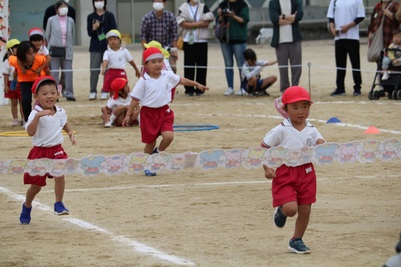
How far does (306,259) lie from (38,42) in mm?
10898

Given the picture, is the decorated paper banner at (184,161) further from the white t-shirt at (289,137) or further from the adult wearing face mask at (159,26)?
the adult wearing face mask at (159,26)

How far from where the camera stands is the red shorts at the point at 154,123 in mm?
13055

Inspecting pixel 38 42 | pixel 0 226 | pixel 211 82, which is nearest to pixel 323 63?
pixel 211 82

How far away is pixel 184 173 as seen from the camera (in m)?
13.0

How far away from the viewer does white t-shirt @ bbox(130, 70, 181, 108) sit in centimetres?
1305

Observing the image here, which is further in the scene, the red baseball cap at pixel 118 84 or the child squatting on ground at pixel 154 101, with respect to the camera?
the red baseball cap at pixel 118 84

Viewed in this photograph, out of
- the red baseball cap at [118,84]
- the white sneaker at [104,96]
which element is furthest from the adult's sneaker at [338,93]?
the red baseball cap at [118,84]

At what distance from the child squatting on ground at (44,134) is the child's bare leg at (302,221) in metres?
2.39

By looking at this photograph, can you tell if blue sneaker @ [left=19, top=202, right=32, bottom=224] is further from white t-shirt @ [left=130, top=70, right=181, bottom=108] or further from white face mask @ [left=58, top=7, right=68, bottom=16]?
white face mask @ [left=58, top=7, right=68, bottom=16]

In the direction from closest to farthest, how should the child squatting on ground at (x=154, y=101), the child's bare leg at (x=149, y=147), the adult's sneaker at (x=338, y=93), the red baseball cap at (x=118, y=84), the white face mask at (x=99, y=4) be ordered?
the child squatting on ground at (x=154, y=101)
the child's bare leg at (x=149, y=147)
the red baseball cap at (x=118, y=84)
the adult's sneaker at (x=338, y=93)
the white face mask at (x=99, y=4)

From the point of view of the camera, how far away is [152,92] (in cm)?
1306

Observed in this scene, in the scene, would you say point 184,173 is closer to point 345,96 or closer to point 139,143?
point 139,143

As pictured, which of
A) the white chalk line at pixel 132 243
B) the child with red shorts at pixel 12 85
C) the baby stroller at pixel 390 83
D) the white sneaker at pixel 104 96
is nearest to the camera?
the white chalk line at pixel 132 243

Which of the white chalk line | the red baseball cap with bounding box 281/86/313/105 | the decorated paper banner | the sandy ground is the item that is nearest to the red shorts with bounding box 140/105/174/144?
the sandy ground
